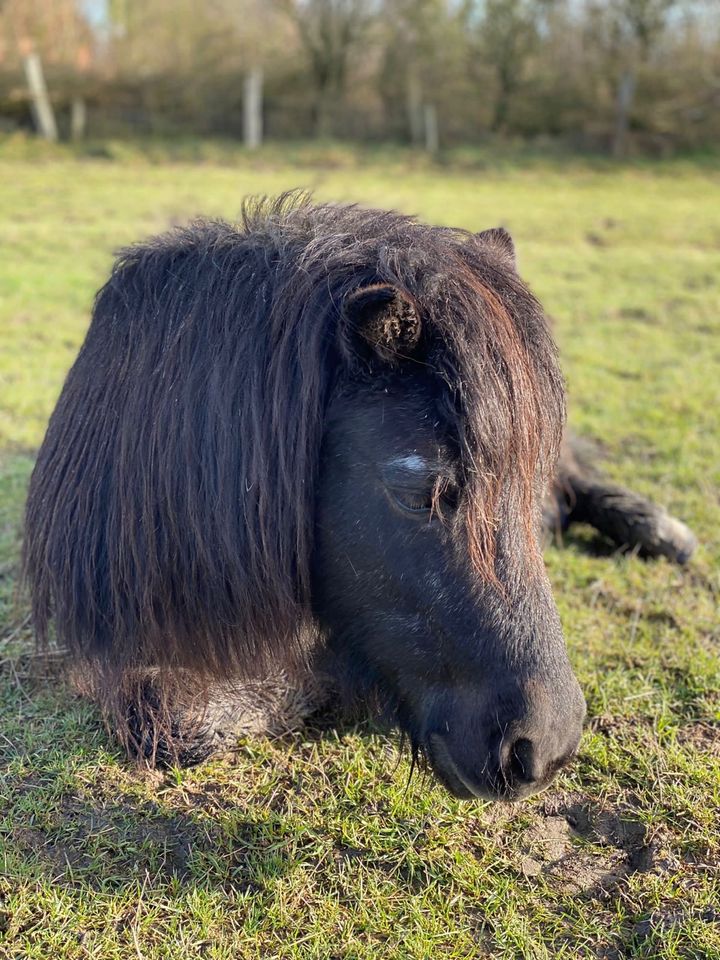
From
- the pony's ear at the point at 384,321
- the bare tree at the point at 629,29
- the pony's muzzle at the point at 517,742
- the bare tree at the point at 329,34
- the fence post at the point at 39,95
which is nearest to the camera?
the pony's muzzle at the point at 517,742

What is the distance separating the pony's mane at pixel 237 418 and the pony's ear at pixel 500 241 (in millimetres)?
174

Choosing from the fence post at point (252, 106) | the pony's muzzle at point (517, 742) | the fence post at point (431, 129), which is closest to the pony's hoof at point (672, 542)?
the pony's muzzle at point (517, 742)

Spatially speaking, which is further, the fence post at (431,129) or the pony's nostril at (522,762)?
the fence post at (431,129)

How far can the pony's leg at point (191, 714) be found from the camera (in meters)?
2.37

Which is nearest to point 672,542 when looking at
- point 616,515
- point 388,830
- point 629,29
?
point 616,515

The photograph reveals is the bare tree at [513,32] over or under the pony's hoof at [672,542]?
over

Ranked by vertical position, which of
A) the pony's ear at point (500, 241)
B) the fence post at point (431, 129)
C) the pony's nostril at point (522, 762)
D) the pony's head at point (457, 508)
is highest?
the fence post at point (431, 129)

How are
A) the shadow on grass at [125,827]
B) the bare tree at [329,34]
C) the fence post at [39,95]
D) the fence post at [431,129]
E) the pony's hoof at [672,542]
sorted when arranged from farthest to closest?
the bare tree at [329,34], the fence post at [431,129], the fence post at [39,95], the pony's hoof at [672,542], the shadow on grass at [125,827]

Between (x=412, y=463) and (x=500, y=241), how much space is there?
106 centimetres

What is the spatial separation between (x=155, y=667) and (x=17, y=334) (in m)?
5.65

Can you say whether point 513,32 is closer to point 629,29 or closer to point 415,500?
point 629,29

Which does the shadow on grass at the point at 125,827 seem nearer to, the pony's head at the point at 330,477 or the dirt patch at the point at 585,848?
the pony's head at the point at 330,477

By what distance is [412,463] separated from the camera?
5.98 ft

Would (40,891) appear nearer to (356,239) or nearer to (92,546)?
(92,546)
